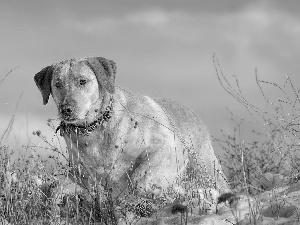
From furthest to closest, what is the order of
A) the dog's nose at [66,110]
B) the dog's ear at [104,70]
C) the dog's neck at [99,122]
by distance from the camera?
the dog's ear at [104,70] < the dog's neck at [99,122] < the dog's nose at [66,110]

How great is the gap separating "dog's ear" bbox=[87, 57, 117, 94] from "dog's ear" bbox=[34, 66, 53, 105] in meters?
0.63

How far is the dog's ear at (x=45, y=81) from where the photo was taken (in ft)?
28.0

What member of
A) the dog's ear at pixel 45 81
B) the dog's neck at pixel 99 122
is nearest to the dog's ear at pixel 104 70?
the dog's neck at pixel 99 122

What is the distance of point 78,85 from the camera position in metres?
8.12

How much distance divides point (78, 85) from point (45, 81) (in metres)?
0.70

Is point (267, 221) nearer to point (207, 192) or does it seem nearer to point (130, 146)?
point (207, 192)

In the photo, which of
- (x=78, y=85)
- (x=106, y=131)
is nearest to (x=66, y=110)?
(x=78, y=85)

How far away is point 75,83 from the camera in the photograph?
8.14 m

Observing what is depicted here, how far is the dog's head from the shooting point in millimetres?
7793

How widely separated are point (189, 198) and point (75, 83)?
3.08 metres

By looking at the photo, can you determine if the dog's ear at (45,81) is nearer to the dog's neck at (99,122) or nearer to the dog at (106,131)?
the dog at (106,131)

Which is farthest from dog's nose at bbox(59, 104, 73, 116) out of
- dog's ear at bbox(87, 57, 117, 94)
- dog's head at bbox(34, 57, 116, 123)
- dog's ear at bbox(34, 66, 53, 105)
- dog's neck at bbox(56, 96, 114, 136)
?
dog's ear at bbox(34, 66, 53, 105)

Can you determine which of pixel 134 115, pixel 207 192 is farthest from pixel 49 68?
pixel 207 192

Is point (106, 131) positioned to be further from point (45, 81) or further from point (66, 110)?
point (45, 81)
